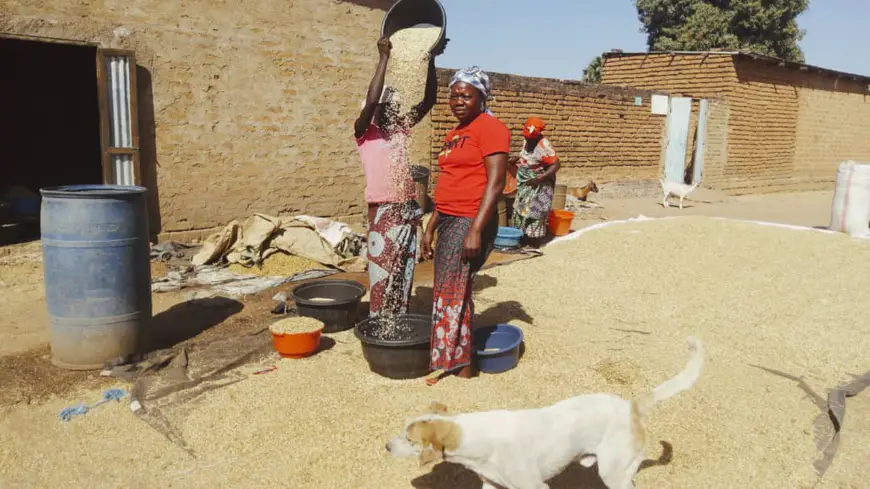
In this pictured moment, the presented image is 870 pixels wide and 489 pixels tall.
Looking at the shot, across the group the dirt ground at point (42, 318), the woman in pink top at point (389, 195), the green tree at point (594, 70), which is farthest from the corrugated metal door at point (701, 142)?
Answer: the woman in pink top at point (389, 195)

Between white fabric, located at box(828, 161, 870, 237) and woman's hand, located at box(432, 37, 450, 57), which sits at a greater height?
woman's hand, located at box(432, 37, 450, 57)

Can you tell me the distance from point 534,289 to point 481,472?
12.7ft

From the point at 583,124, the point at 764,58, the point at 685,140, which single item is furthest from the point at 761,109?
the point at 583,124

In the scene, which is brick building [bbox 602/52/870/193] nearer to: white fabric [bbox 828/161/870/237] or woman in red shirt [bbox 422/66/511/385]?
white fabric [bbox 828/161/870/237]

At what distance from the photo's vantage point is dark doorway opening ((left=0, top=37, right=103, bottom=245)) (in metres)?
9.85

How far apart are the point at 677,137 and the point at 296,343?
13907mm

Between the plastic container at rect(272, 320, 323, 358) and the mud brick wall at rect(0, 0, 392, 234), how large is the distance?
392cm

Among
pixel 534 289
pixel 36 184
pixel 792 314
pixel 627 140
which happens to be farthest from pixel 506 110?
pixel 36 184

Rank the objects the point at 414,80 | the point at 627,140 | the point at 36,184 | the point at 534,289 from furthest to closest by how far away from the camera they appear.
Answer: the point at 627,140
the point at 36,184
the point at 534,289
the point at 414,80

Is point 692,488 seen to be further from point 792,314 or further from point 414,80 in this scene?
point 792,314

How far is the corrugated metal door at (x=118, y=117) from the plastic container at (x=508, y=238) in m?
4.16

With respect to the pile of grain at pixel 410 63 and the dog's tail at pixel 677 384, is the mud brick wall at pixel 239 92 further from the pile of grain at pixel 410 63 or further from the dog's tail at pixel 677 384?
the dog's tail at pixel 677 384

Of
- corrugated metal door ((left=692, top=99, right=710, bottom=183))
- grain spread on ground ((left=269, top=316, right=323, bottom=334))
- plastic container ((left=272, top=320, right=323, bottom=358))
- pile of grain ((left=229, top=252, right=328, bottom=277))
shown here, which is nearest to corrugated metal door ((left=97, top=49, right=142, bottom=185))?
pile of grain ((left=229, top=252, right=328, bottom=277))

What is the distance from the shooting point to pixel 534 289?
19.9ft
